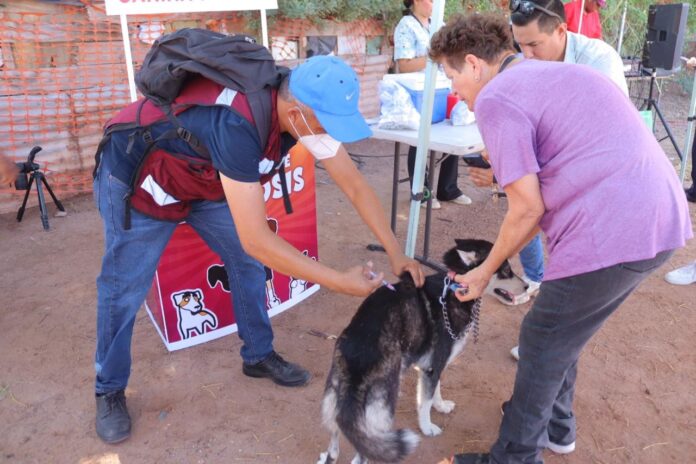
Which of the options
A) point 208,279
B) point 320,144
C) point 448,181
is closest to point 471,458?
point 320,144

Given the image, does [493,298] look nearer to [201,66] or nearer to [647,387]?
[647,387]

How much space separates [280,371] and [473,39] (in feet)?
7.04

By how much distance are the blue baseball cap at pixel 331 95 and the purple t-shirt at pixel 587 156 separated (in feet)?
1.57

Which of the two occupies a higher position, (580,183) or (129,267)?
(580,183)

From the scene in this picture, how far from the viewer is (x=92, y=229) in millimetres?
5484

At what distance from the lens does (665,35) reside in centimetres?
699

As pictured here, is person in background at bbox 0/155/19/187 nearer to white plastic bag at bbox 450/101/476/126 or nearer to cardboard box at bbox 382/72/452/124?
cardboard box at bbox 382/72/452/124

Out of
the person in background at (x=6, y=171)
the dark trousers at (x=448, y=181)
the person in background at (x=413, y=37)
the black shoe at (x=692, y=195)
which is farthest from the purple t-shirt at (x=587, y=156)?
the black shoe at (x=692, y=195)

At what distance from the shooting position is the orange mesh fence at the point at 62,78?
5590 mm

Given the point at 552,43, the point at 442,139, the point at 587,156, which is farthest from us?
the point at 442,139

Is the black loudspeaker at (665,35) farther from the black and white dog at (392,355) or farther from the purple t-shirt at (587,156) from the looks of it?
the purple t-shirt at (587,156)

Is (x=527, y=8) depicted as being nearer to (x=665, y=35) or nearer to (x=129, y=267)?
(x=129, y=267)

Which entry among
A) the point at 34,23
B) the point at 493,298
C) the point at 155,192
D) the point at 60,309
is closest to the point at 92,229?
the point at 60,309

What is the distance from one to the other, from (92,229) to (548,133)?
16.5 ft
